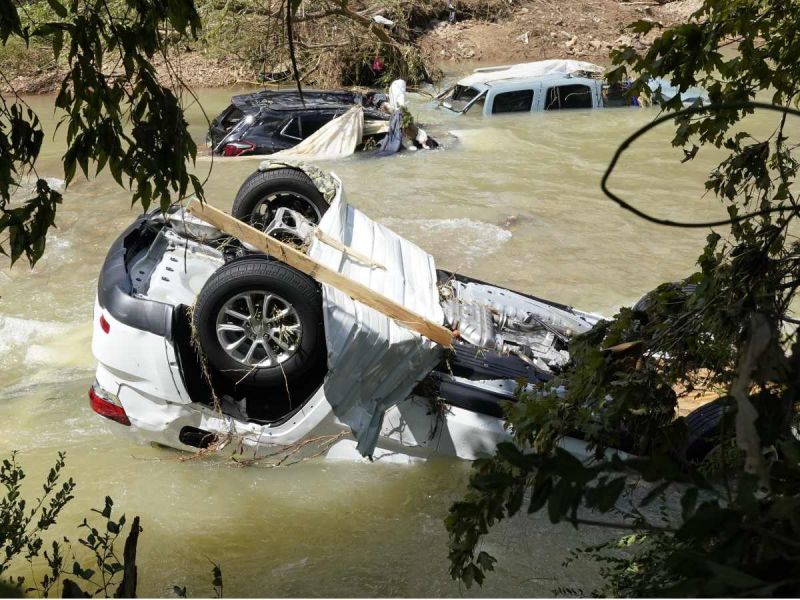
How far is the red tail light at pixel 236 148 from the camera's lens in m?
13.2

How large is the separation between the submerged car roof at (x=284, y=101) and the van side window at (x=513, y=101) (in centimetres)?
348

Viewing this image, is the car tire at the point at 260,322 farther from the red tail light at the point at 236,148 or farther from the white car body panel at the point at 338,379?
the red tail light at the point at 236,148

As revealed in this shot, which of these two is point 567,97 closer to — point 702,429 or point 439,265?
point 439,265

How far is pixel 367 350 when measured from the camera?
191 inches

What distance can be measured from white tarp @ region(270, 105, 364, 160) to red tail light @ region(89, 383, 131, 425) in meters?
8.40

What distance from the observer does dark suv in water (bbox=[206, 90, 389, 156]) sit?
13227mm

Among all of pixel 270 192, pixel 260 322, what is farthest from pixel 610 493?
pixel 270 192

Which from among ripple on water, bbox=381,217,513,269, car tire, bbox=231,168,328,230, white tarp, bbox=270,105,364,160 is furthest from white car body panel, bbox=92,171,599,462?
white tarp, bbox=270,105,364,160

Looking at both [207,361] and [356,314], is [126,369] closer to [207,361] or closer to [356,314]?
[207,361]

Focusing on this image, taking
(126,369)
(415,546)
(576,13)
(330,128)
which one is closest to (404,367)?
(415,546)

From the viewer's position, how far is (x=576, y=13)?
27.8m

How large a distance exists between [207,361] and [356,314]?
1.06 metres

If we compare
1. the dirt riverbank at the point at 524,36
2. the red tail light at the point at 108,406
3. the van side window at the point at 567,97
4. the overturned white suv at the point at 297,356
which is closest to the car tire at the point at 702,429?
the overturned white suv at the point at 297,356

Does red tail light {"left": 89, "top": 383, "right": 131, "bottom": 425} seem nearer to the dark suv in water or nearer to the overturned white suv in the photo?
the overturned white suv
